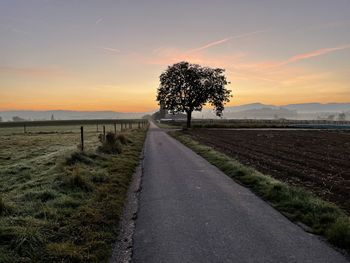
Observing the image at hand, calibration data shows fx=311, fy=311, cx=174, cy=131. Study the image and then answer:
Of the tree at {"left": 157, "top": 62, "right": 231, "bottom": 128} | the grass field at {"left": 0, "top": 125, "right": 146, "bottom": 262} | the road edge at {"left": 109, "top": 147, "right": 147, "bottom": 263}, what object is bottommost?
the road edge at {"left": 109, "top": 147, "right": 147, "bottom": 263}

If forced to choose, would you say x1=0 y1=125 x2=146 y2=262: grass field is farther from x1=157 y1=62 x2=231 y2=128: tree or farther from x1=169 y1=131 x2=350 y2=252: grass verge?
x1=157 y1=62 x2=231 y2=128: tree

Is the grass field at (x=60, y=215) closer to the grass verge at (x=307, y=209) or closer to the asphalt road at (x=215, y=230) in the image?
the asphalt road at (x=215, y=230)

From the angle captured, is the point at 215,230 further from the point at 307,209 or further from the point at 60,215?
the point at 60,215

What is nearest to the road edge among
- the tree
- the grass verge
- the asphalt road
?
the asphalt road

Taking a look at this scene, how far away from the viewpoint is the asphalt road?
5641mm

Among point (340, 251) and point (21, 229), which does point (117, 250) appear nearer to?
point (21, 229)

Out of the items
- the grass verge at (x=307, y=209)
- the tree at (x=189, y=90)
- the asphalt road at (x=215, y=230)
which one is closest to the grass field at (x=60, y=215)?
the asphalt road at (x=215, y=230)

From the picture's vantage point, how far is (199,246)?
6.01 m

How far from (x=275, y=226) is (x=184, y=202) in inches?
114

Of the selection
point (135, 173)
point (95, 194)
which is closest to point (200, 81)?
point (135, 173)

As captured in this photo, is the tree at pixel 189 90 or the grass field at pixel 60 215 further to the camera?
the tree at pixel 189 90

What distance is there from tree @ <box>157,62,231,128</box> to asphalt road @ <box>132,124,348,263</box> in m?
61.3

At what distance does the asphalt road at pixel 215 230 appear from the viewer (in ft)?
18.5

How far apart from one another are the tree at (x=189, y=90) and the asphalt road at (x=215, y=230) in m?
61.3
